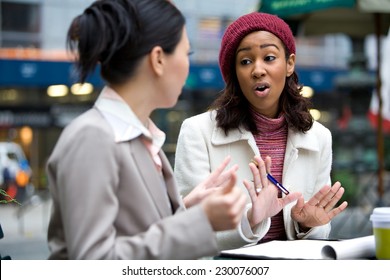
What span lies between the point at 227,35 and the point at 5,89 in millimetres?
17764

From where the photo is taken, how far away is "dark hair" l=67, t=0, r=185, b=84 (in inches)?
55.2

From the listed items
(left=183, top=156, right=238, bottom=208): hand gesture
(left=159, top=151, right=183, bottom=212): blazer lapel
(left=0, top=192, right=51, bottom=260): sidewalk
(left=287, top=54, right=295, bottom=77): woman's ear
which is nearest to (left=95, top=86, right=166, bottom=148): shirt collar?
(left=159, top=151, right=183, bottom=212): blazer lapel

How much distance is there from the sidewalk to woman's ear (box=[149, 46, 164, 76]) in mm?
4972

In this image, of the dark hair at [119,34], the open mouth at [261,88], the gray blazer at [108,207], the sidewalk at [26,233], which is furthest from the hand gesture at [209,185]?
the sidewalk at [26,233]

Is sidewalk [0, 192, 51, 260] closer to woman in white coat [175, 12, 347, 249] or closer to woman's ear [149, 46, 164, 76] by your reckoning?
woman in white coat [175, 12, 347, 249]

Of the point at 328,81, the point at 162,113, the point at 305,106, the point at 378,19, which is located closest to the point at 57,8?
the point at 162,113

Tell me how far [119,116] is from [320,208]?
85cm

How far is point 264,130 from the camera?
236cm

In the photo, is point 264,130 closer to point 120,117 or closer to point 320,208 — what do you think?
point 320,208

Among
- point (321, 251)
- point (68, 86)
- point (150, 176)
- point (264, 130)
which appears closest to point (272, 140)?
point (264, 130)

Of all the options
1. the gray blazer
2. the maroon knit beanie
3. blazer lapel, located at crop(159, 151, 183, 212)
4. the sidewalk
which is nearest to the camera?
the gray blazer

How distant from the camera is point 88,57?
1.42 m

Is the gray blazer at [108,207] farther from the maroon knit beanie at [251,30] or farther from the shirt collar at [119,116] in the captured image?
the maroon knit beanie at [251,30]

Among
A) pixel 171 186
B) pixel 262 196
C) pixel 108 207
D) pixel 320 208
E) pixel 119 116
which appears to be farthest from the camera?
pixel 320 208
